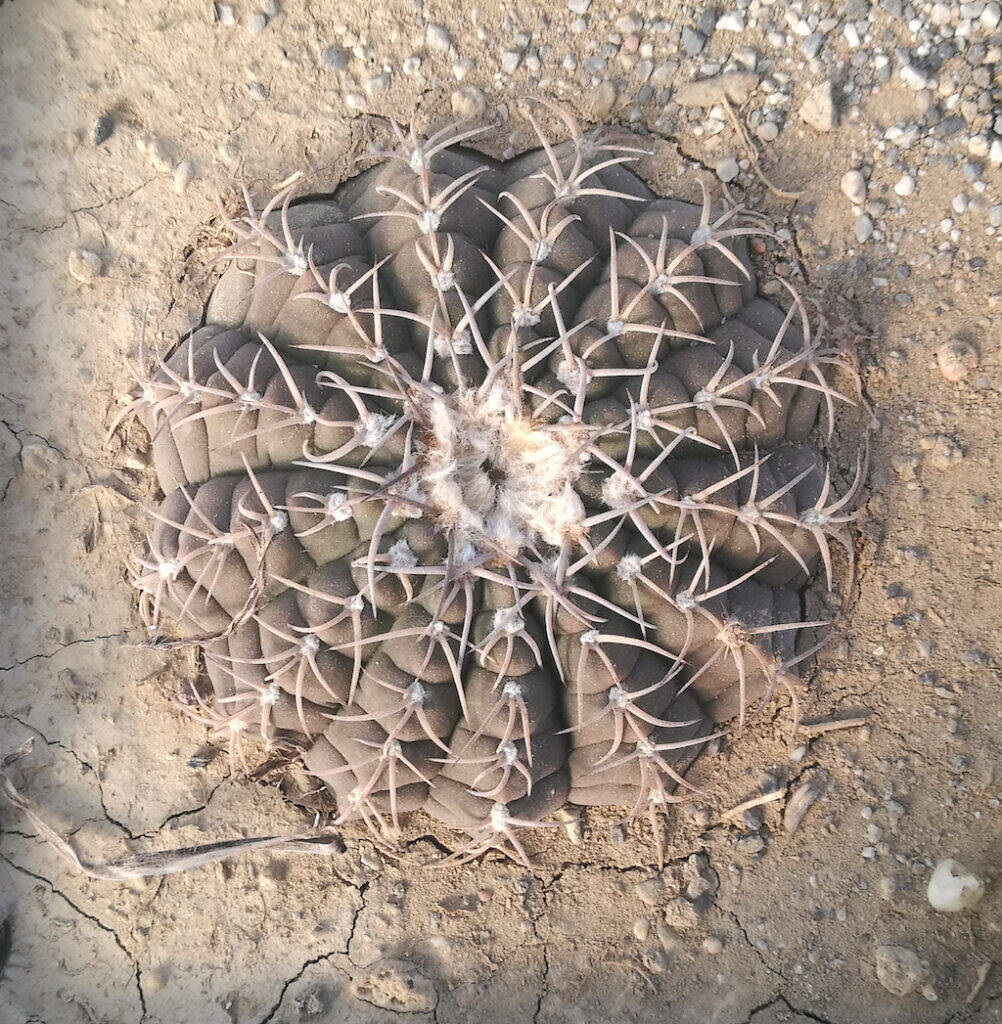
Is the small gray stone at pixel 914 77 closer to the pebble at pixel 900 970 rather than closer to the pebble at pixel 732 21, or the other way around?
the pebble at pixel 732 21

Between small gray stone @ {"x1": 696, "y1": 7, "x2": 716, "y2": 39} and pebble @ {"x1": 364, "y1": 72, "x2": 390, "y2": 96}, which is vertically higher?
small gray stone @ {"x1": 696, "y1": 7, "x2": 716, "y2": 39}

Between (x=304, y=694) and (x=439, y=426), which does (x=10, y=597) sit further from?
(x=439, y=426)

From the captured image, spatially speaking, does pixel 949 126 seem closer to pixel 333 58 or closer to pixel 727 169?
pixel 727 169

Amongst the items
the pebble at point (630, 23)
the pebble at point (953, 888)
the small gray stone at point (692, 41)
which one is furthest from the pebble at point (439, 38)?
the pebble at point (953, 888)

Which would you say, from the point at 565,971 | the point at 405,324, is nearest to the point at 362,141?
the point at 405,324

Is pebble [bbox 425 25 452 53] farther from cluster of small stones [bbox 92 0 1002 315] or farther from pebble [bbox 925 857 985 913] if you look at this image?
pebble [bbox 925 857 985 913]

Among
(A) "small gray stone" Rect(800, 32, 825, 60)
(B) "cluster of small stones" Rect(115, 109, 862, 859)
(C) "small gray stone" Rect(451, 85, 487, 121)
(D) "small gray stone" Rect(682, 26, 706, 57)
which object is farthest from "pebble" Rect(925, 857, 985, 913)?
(C) "small gray stone" Rect(451, 85, 487, 121)

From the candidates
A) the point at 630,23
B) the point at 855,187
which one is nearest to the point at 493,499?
Result: the point at 855,187
